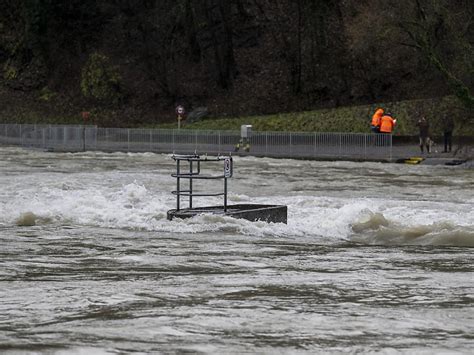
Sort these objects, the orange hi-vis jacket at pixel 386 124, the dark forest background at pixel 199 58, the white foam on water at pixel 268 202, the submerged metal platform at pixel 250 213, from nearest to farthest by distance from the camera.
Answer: the white foam on water at pixel 268 202
the submerged metal platform at pixel 250 213
the orange hi-vis jacket at pixel 386 124
the dark forest background at pixel 199 58

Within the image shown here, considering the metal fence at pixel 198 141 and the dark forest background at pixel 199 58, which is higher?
the dark forest background at pixel 199 58

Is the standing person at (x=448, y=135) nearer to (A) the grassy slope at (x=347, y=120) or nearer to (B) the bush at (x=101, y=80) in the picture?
(A) the grassy slope at (x=347, y=120)

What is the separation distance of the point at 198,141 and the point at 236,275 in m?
40.6

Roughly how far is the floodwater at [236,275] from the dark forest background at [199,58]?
126 feet

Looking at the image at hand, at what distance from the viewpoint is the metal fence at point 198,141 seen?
51.7 metres

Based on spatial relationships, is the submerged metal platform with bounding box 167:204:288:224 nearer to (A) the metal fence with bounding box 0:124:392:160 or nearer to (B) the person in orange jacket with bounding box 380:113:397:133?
(A) the metal fence with bounding box 0:124:392:160

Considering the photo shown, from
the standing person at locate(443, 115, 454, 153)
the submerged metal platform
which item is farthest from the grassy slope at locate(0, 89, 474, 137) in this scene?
the submerged metal platform

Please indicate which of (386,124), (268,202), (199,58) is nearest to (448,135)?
(386,124)

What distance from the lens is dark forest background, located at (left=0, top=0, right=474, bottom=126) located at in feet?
234

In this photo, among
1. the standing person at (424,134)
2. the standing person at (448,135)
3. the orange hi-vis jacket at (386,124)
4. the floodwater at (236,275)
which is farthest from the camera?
the orange hi-vis jacket at (386,124)

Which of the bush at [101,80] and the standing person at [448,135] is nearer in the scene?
the standing person at [448,135]

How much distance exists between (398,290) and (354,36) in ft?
171

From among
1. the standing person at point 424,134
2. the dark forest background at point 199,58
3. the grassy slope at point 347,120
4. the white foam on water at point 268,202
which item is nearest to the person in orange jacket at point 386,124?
the standing person at point 424,134

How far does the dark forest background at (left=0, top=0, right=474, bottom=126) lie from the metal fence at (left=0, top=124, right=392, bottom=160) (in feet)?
36.1
